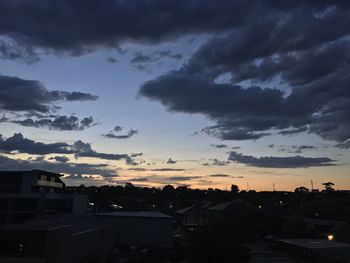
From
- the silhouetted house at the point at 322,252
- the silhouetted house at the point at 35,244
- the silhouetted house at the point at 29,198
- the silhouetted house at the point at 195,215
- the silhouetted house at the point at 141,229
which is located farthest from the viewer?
the silhouetted house at the point at 195,215

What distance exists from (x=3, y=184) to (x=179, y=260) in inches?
2330

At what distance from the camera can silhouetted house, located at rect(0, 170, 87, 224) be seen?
4129 inches

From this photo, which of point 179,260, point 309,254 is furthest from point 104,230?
point 309,254

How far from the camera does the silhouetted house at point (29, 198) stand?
344ft

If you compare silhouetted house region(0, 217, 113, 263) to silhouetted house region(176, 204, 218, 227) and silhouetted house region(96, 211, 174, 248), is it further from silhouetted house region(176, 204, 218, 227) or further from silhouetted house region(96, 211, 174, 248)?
silhouetted house region(176, 204, 218, 227)

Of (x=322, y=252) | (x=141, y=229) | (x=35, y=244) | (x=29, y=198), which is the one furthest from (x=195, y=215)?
(x=35, y=244)

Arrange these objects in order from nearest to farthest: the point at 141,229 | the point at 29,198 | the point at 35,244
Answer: the point at 35,244
the point at 141,229
the point at 29,198

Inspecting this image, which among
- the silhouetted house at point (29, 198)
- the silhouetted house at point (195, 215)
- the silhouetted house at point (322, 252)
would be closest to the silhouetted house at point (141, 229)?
the silhouetted house at point (322, 252)

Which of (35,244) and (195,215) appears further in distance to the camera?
(195,215)

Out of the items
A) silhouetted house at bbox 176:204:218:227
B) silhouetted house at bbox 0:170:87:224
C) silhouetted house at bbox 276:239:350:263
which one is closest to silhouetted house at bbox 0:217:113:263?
silhouetted house at bbox 276:239:350:263

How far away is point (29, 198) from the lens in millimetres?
105875

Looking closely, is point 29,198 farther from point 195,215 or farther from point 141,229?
point 195,215

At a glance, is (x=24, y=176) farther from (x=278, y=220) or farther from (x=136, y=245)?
(x=278, y=220)

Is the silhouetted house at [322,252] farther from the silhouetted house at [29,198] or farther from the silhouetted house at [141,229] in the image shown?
the silhouetted house at [29,198]
